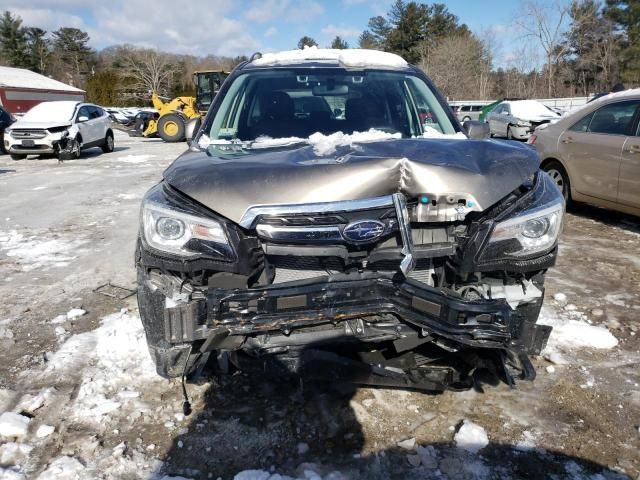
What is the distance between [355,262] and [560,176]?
18.9ft

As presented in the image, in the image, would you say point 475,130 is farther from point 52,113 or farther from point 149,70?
point 149,70

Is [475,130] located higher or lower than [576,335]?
higher

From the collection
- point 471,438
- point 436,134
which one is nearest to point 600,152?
point 436,134

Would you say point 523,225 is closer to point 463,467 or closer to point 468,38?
point 463,467

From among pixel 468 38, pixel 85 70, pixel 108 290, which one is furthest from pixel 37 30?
pixel 108 290

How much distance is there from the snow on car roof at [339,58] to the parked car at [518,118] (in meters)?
13.3

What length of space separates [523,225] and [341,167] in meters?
0.89

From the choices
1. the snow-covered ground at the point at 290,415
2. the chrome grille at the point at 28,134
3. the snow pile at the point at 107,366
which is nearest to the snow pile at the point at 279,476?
the snow-covered ground at the point at 290,415

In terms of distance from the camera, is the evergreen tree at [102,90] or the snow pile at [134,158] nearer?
the snow pile at [134,158]

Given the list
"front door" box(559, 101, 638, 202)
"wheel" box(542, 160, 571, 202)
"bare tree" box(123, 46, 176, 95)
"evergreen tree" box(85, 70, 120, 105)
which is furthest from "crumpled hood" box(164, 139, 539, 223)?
"bare tree" box(123, 46, 176, 95)

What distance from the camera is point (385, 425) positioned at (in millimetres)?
2568

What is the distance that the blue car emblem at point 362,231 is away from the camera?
2.14 metres

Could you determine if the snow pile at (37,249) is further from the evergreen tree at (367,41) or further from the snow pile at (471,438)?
the evergreen tree at (367,41)

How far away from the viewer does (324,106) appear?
11.8 feet
